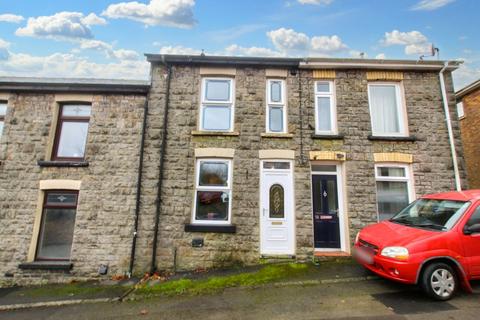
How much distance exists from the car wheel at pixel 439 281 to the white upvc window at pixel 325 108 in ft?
13.9

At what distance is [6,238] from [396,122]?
38.7 feet

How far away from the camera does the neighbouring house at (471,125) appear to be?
388 inches

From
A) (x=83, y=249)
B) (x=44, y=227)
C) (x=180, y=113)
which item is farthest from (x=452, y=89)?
(x=44, y=227)

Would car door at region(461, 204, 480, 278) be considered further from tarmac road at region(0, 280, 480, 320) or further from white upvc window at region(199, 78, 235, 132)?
white upvc window at region(199, 78, 235, 132)

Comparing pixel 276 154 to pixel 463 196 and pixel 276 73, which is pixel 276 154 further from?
pixel 463 196

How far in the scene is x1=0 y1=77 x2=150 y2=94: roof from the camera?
730 centimetres

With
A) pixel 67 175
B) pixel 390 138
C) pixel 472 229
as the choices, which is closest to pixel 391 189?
pixel 390 138

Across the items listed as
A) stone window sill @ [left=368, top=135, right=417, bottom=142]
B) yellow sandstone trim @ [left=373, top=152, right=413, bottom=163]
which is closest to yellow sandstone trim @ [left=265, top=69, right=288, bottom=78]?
stone window sill @ [left=368, top=135, right=417, bottom=142]

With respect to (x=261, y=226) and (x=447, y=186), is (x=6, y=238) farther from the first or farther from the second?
(x=447, y=186)

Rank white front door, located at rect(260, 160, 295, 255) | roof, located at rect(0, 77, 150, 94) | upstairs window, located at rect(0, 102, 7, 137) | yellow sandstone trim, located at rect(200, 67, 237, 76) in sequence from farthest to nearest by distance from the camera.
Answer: yellow sandstone trim, located at rect(200, 67, 237, 76)
upstairs window, located at rect(0, 102, 7, 137)
roof, located at rect(0, 77, 150, 94)
white front door, located at rect(260, 160, 295, 255)

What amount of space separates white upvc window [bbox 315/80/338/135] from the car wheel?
4.24 m

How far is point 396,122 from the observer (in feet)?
25.1

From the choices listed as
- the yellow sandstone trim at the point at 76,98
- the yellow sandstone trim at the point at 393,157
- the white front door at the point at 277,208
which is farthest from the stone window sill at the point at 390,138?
the yellow sandstone trim at the point at 76,98

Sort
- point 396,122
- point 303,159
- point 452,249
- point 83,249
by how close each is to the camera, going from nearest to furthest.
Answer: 1. point 452,249
2. point 83,249
3. point 303,159
4. point 396,122
